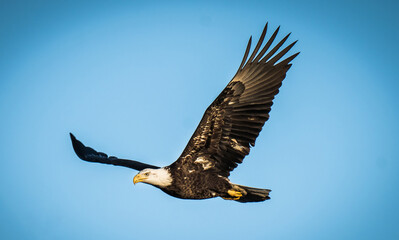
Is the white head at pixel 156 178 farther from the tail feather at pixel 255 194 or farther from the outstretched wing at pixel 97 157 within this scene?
the outstretched wing at pixel 97 157

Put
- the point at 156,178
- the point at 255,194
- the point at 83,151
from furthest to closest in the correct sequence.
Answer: the point at 83,151 → the point at 255,194 → the point at 156,178

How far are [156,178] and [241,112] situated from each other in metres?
2.04

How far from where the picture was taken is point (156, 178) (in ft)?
28.8

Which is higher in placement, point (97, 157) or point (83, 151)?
point (83, 151)

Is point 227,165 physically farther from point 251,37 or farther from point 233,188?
point 251,37

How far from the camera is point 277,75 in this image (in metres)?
9.03

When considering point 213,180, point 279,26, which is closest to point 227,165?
point 213,180

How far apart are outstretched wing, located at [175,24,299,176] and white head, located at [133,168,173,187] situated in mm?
353

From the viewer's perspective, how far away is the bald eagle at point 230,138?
29.0ft

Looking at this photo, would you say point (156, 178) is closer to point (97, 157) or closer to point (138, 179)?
point (138, 179)

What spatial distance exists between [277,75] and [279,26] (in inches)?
39.4

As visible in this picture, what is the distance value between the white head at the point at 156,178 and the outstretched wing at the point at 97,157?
6.09 ft

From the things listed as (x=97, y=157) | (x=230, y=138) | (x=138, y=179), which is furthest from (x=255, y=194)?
(x=97, y=157)

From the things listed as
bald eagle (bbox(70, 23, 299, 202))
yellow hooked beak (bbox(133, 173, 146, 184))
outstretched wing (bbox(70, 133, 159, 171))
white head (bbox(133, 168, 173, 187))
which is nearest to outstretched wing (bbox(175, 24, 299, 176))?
bald eagle (bbox(70, 23, 299, 202))
